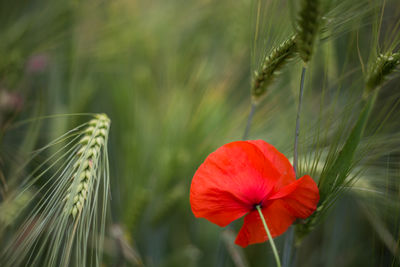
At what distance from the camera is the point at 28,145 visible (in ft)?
1.55

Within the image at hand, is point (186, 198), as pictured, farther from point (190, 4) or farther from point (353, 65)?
point (190, 4)

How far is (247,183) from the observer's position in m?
0.30

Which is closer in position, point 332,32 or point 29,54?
point 332,32

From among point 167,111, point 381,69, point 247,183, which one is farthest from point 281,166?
point 167,111

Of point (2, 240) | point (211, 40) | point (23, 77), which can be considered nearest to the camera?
point (2, 240)

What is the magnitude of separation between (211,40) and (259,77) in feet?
2.05

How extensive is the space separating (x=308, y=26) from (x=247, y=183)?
15cm

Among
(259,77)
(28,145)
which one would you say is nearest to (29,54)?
(28,145)

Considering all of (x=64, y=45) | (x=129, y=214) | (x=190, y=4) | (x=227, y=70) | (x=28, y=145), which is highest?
(x=190, y=4)

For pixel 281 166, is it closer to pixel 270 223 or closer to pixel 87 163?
pixel 270 223

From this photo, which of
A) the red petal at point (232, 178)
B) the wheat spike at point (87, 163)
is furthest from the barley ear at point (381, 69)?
the wheat spike at point (87, 163)

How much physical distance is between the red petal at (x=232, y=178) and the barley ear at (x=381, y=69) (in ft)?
0.53

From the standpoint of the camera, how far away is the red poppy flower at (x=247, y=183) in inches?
11.4

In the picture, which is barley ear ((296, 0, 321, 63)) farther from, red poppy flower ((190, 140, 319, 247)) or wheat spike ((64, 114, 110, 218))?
wheat spike ((64, 114, 110, 218))
